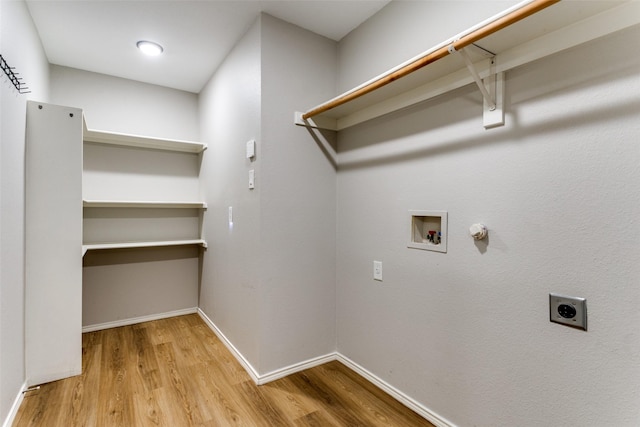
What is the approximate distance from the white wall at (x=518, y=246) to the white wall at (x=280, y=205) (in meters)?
0.44

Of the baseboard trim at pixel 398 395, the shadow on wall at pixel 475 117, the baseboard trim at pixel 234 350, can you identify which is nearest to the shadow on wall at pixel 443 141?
the shadow on wall at pixel 475 117

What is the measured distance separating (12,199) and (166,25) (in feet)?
4.86

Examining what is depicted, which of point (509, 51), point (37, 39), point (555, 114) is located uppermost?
point (37, 39)

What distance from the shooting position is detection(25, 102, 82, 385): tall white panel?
6.72 ft

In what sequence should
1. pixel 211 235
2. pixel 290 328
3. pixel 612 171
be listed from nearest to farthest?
pixel 612 171 → pixel 290 328 → pixel 211 235

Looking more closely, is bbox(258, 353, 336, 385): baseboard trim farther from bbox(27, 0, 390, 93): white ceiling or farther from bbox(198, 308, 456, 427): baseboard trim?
bbox(27, 0, 390, 93): white ceiling

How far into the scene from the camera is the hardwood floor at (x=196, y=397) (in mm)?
1739

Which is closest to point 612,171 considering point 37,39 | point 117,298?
point 37,39

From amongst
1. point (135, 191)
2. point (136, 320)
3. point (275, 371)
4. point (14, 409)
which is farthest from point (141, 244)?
point (275, 371)

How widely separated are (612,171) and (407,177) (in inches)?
35.5

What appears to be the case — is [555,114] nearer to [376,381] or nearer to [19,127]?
[376,381]

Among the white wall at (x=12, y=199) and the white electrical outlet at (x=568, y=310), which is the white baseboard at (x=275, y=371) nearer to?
the white wall at (x=12, y=199)

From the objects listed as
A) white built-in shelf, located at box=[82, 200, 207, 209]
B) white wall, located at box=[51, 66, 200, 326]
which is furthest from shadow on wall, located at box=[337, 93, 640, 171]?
white wall, located at box=[51, 66, 200, 326]

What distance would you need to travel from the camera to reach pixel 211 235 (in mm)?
3096
